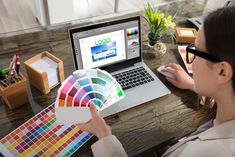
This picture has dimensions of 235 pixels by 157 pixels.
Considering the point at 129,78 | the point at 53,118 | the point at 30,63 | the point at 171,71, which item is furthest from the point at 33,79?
the point at 171,71

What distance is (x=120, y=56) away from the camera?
1219mm

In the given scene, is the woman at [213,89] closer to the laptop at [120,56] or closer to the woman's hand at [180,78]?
the laptop at [120,56]

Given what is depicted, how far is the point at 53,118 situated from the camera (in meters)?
0.99

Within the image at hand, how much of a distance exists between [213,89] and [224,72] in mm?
91

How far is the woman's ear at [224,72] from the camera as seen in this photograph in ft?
2.34

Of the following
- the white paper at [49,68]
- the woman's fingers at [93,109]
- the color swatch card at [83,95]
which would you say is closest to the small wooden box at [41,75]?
the white paper at [49,68]

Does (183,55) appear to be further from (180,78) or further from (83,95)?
(83,95)

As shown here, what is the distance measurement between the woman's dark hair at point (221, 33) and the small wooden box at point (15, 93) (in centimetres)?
69

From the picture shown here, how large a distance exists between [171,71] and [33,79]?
65cm

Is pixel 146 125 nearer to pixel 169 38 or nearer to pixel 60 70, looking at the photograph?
pixel 60 70

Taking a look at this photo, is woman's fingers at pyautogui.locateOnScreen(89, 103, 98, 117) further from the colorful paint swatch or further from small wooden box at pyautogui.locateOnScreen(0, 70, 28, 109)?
the colorful paint swatch

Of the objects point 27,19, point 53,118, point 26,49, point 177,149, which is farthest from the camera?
point 27,19

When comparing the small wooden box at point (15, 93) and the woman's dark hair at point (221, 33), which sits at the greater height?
the woman's dark hair at point (221, 33)

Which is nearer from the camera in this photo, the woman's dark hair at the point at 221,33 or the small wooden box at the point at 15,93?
the woman's dark hair at the point at 221,33
